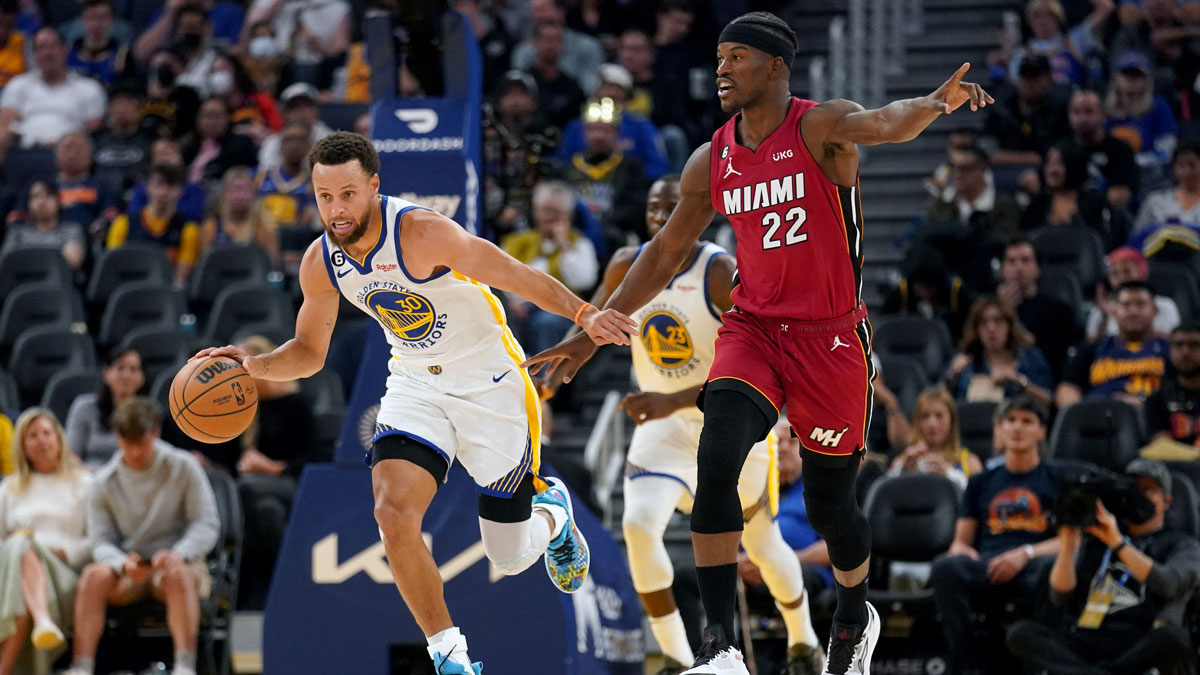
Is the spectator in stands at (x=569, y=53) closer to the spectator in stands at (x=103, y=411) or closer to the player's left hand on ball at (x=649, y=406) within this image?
the spectator in stands at (x=103, y=411)

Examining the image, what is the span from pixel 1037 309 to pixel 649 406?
4.82m

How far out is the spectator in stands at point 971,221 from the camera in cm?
1176

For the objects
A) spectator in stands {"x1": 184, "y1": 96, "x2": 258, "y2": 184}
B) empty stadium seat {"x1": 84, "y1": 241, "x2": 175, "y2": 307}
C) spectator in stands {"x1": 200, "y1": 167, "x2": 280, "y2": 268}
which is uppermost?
spectator in stands {"x1": 184, "y1": 96, "x2": 258, "y2": 184}

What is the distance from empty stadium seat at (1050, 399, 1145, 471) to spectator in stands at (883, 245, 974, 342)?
1659 mm

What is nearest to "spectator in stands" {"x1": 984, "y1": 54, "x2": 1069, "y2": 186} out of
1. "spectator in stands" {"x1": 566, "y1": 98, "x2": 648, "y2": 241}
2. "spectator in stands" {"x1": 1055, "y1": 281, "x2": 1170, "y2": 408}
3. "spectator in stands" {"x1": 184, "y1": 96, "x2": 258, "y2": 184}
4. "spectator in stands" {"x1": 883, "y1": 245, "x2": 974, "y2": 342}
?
"spectator in stands" {"x1": 883, "y1": 245, "x2": 974, "y2": 342}

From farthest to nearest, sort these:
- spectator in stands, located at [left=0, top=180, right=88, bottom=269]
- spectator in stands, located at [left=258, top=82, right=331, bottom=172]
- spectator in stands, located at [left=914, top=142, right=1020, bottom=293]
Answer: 1. spectator in stands, located at [left=258, top=82, right=331, bottom=172]
2. spectator in stands, located at [left=0, top=180, right=88, bottom=269]
3. spectator in stands, located at [left=914, top=142, right=1020, bottom=293]

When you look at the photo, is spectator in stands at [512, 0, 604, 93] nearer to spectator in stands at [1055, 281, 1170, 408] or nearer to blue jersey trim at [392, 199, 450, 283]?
spectator in stands at [1055, 281, 1170, 408]

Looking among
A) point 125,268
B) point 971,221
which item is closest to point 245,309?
point 125,268

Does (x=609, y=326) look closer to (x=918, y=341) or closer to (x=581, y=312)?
(x=581, y=312)

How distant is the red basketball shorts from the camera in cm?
586

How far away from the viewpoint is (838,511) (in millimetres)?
6070

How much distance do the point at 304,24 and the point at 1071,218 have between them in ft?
25.0

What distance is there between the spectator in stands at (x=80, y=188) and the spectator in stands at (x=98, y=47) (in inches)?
85.6

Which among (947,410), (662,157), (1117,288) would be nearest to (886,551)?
(947,410)
